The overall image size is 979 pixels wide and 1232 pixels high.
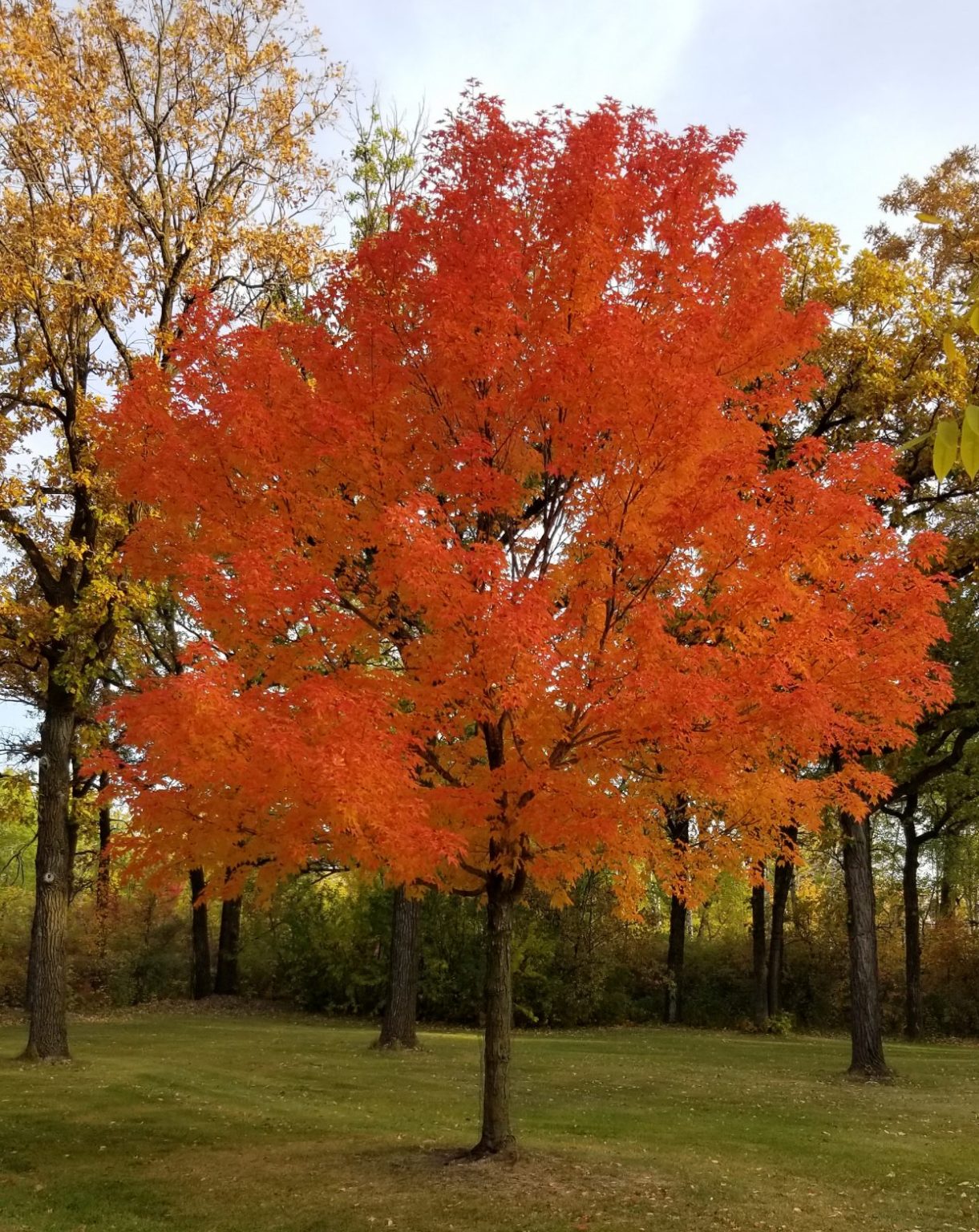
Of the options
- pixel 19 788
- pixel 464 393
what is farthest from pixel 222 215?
pixel 19 788

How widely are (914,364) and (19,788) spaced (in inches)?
711

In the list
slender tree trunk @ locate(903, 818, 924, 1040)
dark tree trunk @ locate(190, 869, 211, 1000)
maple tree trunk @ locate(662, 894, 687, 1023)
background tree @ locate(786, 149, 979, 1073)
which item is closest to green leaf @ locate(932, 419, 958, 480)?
background tree @ locate(786, 149, 979, 1073)

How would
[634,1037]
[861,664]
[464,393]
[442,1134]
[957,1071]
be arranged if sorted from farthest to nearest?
[634,1037] < [957,1071] < [442,1134] < [464,393] < [861,664]

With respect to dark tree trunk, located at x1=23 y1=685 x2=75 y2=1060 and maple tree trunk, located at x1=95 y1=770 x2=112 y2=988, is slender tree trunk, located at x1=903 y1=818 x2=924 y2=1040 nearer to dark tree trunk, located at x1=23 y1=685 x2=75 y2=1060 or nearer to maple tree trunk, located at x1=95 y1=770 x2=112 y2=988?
dark tree trunk, located at x1=23 y1=685 x2=75 y2=1060

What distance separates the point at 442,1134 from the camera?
11438 mm

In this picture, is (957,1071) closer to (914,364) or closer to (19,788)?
(914,364)

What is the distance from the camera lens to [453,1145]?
10.7 metres

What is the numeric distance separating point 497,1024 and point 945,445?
8799mm

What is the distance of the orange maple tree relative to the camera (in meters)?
7.65

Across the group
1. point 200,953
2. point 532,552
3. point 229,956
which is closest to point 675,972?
point 229,956

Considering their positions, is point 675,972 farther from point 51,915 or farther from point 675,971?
point 51,915

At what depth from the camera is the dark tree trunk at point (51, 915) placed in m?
15.3

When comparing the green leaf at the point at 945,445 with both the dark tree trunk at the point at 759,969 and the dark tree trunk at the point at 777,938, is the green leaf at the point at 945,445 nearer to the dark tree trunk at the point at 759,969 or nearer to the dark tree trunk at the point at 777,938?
the dark tree trunk at the point at 759,969

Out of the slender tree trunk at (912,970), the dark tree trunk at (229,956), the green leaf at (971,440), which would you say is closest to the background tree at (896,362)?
the slender tree trunk at (912,970)
